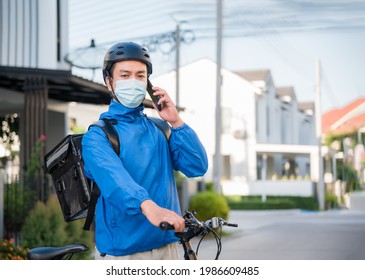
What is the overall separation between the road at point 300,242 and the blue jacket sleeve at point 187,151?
3.59 metres

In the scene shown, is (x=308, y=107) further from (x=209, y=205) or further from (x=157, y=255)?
(x=157, y=255)

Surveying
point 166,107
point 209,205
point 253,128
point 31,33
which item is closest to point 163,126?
point 166,107

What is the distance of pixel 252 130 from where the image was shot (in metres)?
16.2

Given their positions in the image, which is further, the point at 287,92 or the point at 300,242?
the point at 300,242

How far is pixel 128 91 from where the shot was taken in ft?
7.26

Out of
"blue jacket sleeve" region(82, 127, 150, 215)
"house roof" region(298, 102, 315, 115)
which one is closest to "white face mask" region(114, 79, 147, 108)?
"blue jacket sleeve" region(82, 127, 150, 215)

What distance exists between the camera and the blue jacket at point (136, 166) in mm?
2102

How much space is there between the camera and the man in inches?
84.7

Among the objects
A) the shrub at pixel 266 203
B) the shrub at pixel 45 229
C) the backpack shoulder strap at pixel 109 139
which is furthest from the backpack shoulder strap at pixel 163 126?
the shrub at pixel 266 203

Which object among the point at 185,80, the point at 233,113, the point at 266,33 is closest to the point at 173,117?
the point at 266,33

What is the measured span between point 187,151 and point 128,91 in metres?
0.24

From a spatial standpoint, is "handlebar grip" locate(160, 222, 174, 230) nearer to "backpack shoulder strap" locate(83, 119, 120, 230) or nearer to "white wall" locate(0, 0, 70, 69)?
"backpack shoulder strap" locate(83, 119, 120, 230)
